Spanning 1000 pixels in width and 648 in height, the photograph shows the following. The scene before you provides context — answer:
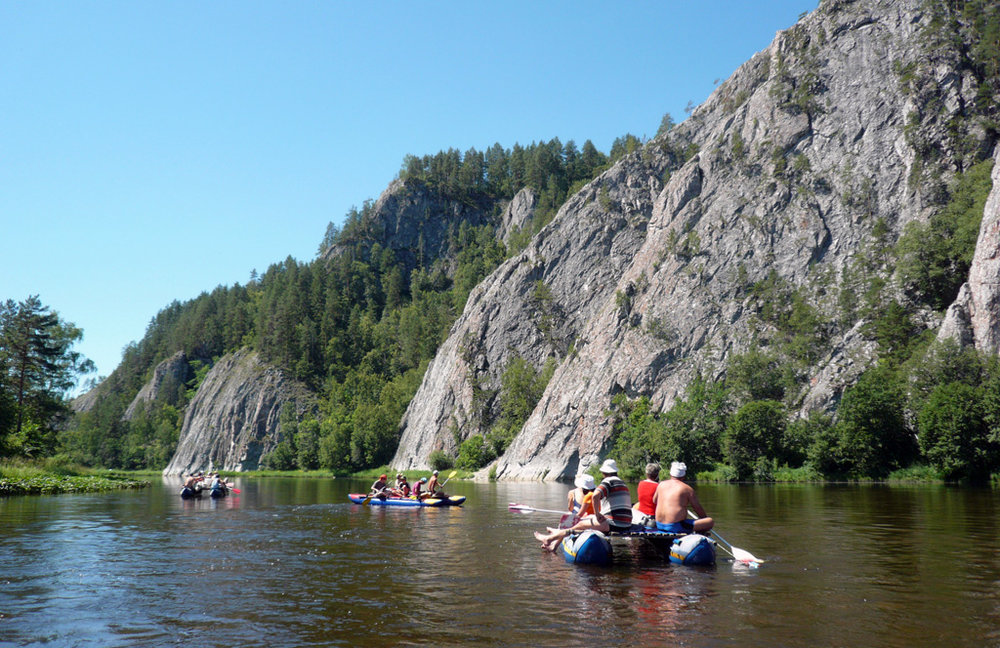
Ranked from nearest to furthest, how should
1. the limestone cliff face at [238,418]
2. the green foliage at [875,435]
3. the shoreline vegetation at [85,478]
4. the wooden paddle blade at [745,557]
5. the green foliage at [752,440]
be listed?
the wooden paddle blade at [745,557], the shoreline vegetation at [85,478], the green foliage at [875,435], the green foliage at [752,440], the limestone cliff face at [238,418]

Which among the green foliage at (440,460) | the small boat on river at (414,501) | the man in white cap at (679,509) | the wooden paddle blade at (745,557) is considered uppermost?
the man in white cap at (679,509)

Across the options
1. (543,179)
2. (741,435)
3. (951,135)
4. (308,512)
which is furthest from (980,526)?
(543,179)

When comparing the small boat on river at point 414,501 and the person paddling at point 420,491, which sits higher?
the person paddling at point 420,491

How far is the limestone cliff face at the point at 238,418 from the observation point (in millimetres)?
134375

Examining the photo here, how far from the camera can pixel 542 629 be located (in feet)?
35.0

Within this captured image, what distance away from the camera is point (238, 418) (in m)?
138

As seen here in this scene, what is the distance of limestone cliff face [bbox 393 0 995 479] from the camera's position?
7981cm

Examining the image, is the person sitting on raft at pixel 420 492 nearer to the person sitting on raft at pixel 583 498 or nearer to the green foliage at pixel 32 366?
the person sitting on raft at pixel 583 498

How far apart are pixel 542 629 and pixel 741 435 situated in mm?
56488

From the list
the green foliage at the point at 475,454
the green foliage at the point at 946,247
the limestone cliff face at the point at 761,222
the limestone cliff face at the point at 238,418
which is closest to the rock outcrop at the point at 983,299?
the green foliage at the point at 946,247

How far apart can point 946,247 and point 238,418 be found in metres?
119

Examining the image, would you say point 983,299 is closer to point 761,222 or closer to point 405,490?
point 761,222

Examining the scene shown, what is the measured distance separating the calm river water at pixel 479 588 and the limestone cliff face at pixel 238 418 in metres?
113

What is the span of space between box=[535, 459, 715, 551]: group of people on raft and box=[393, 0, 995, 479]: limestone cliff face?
56.5 metres
